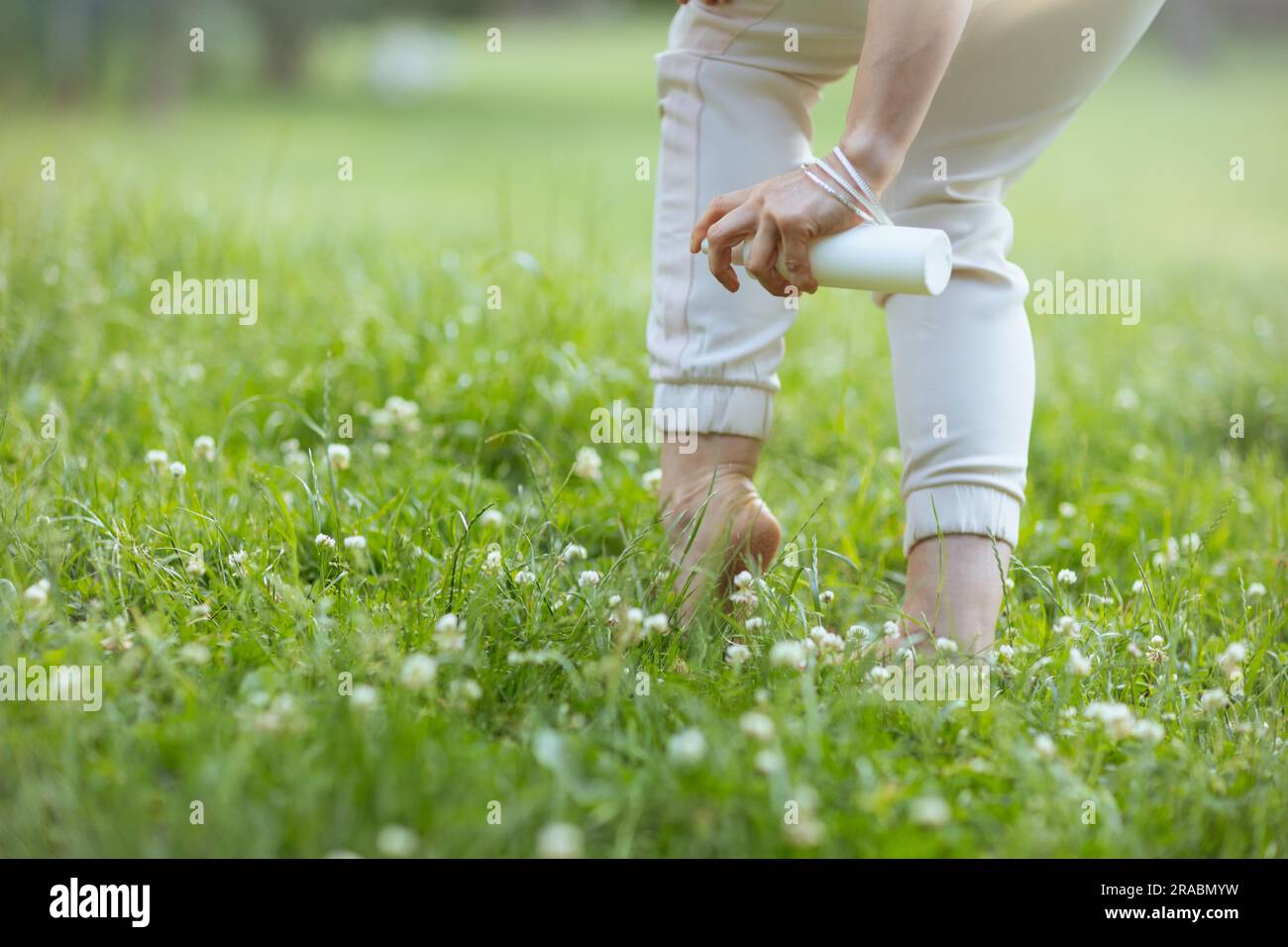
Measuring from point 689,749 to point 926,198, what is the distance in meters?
0.88

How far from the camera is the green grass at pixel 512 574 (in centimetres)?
119

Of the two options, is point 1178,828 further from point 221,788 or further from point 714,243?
point 221,788

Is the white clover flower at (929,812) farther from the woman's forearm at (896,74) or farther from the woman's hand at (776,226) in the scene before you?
the woman's forearm at (896,74)

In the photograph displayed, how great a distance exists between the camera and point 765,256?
4.96ft

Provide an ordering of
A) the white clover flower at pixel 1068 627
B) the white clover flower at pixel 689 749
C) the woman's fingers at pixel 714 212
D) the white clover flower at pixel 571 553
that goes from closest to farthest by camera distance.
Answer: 1. the white clover flower at pixel 689 749
2. the woman's fingers at pixel 714 212
3. the white clover flower at pixel 1068 627
4. the white clover flower at pixel 571 553

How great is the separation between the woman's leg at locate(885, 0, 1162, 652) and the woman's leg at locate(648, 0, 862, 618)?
0.59ft

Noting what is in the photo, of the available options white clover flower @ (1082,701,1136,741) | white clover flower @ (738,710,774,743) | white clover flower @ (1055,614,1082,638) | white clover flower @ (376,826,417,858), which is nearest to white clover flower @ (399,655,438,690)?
white clover flower @ (376,826,417,858)

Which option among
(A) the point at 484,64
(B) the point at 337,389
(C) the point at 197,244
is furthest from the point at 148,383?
(A) the point at 484,64

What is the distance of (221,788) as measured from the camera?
3.67 feet

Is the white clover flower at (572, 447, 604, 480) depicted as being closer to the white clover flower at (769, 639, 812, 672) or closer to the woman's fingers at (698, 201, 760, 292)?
the woman's fingers at (698, 201, 760, 292)

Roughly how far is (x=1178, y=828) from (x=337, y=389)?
70.4 inches

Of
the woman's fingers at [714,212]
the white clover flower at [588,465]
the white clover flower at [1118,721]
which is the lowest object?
the white clover flower at [1118,721]

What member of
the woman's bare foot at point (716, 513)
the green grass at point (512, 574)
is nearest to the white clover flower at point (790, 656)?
the green grass at point (512, 574)

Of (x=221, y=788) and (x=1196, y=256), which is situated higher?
(x=1196, y=256)
